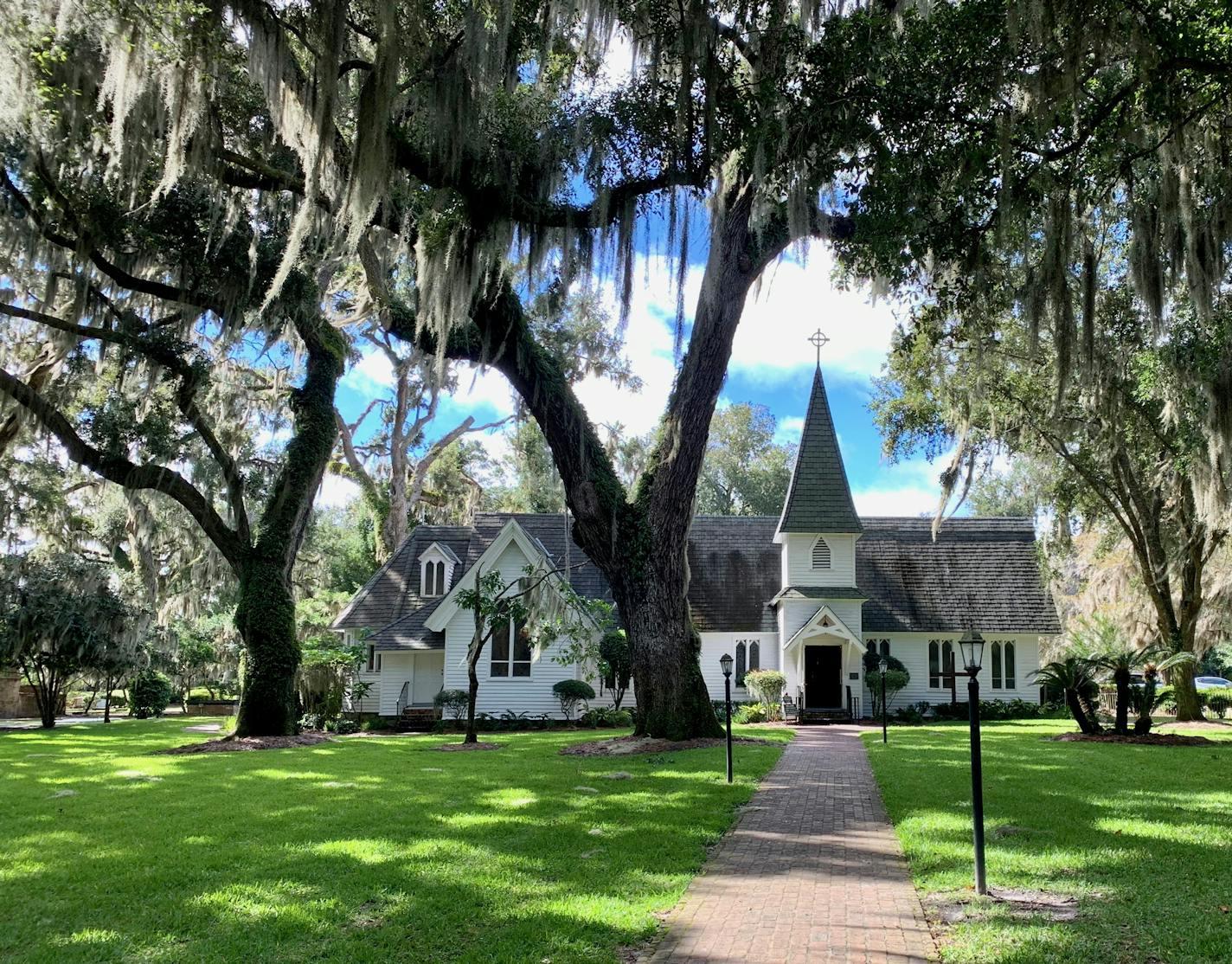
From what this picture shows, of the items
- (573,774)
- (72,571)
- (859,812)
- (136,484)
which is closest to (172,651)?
(72,571)

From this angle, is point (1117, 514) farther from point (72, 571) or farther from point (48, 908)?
point (72, 571)

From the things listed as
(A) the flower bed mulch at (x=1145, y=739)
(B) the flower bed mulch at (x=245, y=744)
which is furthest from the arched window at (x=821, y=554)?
(B) the flower bed mulch at (x=245, y=744)

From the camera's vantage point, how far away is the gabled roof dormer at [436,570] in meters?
27.9

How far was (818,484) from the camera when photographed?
27969 mm

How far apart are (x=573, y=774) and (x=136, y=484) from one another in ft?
Result: 34.9

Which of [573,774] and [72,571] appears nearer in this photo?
[573,774]

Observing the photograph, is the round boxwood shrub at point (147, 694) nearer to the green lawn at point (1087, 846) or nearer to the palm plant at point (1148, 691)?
the green lawn at point (1087, 846)

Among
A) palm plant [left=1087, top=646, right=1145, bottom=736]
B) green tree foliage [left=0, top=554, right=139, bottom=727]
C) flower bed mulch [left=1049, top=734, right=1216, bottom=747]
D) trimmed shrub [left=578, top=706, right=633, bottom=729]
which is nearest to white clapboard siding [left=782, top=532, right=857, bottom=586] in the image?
trimmed shrub [left=578, top=706, right=633, bottom=729]

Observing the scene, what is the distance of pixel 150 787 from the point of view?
1096cm

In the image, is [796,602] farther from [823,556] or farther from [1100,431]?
[1100,431]

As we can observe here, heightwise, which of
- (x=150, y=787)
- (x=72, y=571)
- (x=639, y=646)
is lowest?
(x=150, y=787)

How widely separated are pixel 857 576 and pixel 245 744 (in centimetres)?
1986

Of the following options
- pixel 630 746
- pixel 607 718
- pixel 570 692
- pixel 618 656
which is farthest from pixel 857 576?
pixel 630 746

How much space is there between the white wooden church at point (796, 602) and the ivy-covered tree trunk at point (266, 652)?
7.36 metres
